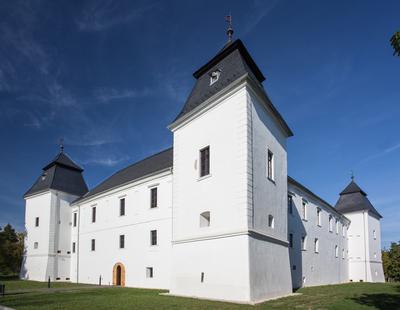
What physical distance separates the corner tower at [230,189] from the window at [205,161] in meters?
0.05

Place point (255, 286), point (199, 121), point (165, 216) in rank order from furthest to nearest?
1. point (165, 216)
2. point (199, 121)
3. point (255, 286)

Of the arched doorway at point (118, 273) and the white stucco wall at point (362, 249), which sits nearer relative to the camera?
the arched doorway at point (118, 273)

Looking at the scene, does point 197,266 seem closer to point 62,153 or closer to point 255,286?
point 255,286

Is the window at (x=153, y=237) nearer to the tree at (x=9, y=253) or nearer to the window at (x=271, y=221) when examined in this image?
the window at (x=271, y=221)

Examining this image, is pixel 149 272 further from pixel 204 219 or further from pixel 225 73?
pixel 225 73

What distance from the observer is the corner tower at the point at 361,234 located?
4075cm

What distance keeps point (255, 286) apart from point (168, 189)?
11640 mm

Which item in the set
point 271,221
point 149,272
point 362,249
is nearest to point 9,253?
point 149,272

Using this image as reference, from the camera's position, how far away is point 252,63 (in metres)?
19.1

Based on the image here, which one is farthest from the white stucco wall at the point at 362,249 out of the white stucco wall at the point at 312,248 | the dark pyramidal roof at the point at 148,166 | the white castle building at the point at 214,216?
the dark pyramidal roof at the point at 148,166

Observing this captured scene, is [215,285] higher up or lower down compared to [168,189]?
lower down

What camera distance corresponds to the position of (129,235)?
2744 cm

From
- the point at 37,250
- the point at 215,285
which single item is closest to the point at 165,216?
the point at 215,285

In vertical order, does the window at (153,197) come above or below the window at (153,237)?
above
